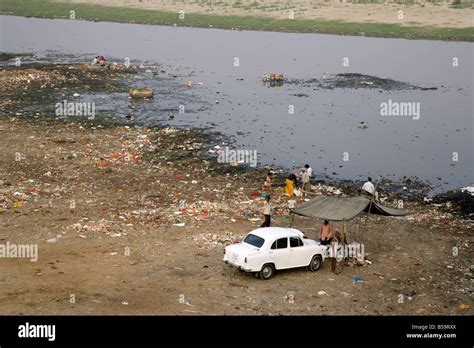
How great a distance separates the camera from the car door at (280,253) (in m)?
17.6

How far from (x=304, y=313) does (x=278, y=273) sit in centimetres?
257

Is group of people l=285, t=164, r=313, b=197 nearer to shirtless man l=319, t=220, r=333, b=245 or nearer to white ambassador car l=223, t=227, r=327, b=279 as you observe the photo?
shirtless man l=319, t=220, r=333, b=245

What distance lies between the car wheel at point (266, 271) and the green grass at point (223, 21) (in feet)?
211

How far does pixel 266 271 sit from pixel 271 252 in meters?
0.55

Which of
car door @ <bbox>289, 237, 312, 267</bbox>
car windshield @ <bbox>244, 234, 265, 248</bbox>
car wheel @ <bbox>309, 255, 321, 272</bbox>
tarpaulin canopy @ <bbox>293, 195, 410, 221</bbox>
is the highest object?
tarpaulin canopy @ <bbox>293, 195, 410, 221</bbox>

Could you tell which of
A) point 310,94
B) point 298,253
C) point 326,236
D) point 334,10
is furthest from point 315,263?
point 334,10

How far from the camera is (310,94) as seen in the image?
48.7 m

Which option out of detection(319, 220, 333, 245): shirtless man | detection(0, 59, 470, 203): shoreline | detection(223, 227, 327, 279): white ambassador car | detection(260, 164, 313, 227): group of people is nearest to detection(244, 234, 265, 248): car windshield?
detection(223, 227, 327, 279): white ambassador car

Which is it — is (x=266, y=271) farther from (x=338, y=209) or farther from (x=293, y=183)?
(x=293, y=183)

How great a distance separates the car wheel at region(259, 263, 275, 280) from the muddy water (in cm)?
1256

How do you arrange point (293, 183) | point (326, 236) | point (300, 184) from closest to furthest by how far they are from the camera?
point (326, 236), point (293, 183), point (300, 184)

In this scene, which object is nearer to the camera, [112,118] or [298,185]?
[298,185]

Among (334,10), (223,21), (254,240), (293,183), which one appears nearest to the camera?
(254,240)

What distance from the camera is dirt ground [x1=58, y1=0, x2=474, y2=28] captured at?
271ft
